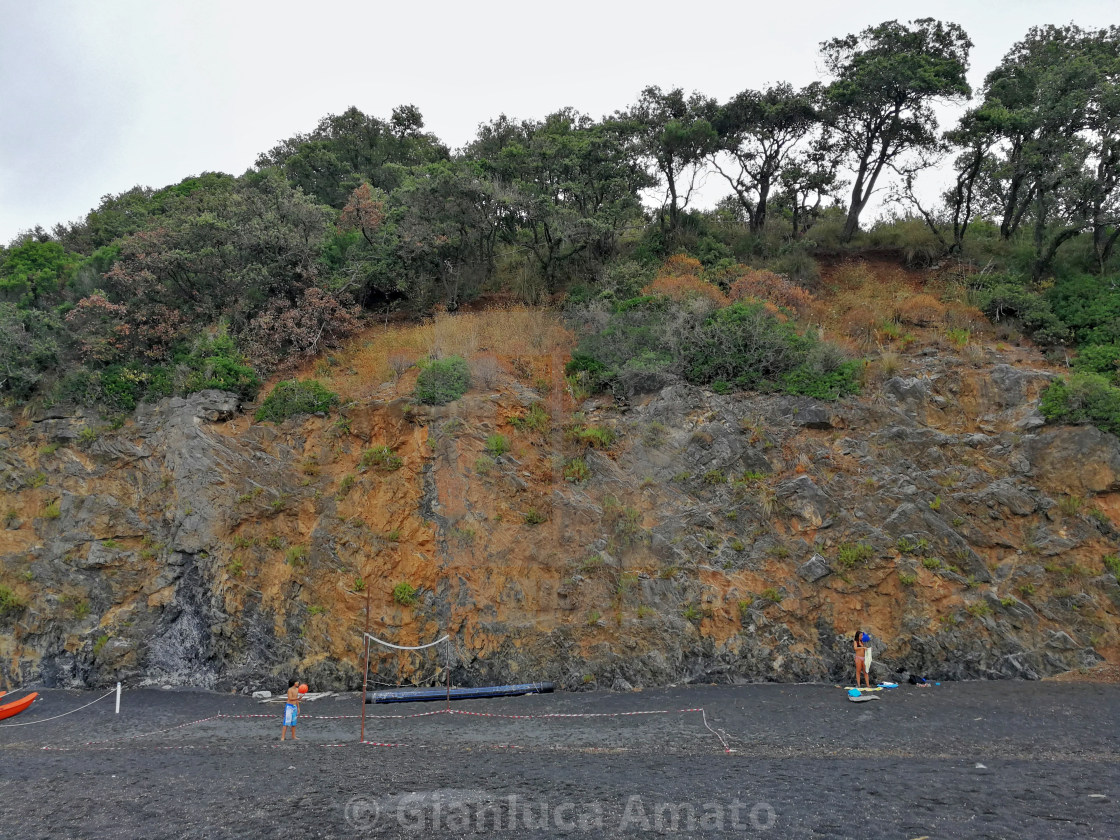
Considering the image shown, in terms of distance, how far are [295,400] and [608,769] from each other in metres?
12.5

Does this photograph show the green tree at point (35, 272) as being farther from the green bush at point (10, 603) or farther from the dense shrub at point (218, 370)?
the green bush at point (10, 603)

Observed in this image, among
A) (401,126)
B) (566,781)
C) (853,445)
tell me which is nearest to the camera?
(566,781)

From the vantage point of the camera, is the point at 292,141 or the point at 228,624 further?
the point at 292,141

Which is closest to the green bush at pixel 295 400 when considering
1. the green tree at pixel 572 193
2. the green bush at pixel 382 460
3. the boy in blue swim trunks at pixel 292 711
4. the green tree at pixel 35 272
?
the green bush at pixel 382 460

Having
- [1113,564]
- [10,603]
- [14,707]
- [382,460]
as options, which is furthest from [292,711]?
[1113,564]

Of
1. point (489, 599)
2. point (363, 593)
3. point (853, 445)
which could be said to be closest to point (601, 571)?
point (489, 599)

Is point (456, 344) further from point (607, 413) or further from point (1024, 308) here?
point (1024, 308)

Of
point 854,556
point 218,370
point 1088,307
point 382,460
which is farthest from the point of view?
point 218,370

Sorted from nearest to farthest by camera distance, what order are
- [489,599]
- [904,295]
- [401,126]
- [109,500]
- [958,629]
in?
[958,629]
[489,599]
[109,500]
[904,295]
[401,126]

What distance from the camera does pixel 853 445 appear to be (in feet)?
52.9

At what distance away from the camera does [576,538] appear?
1560cm

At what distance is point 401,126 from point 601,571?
104 feet

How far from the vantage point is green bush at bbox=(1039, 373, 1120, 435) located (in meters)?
14.8

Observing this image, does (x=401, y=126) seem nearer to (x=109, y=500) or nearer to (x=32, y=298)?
(x=32, y=298)
